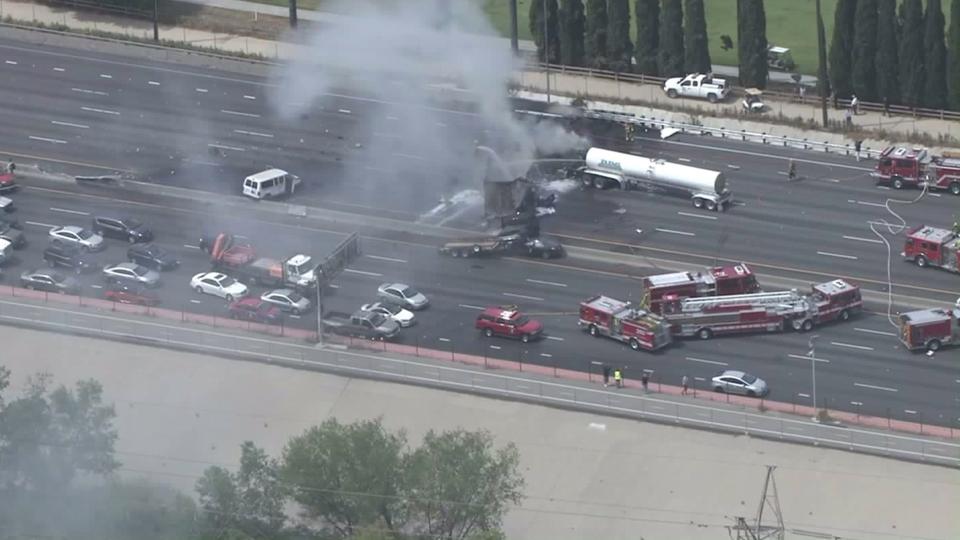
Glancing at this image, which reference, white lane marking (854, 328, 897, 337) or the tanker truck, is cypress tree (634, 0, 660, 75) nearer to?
the tanker truck

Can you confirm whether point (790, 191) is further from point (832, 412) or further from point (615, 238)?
point (832, 412)

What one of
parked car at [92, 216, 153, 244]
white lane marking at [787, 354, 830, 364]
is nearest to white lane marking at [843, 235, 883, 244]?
white lane marking at [787, 354, 830, 364]

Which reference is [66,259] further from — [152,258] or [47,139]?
[47,139]

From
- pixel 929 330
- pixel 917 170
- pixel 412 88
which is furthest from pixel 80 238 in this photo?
pixel 917 170

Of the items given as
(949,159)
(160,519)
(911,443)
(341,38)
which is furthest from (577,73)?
(160,519)

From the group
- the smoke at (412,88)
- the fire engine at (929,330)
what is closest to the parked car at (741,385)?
the fire engine at (929,330)

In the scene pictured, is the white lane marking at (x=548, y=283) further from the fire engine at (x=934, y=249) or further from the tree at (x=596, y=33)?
the tree at (x=596, y=33)

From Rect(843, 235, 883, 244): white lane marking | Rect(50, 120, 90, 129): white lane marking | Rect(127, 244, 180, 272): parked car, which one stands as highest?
Rect(50, 120, 90, 129): white lane marking
